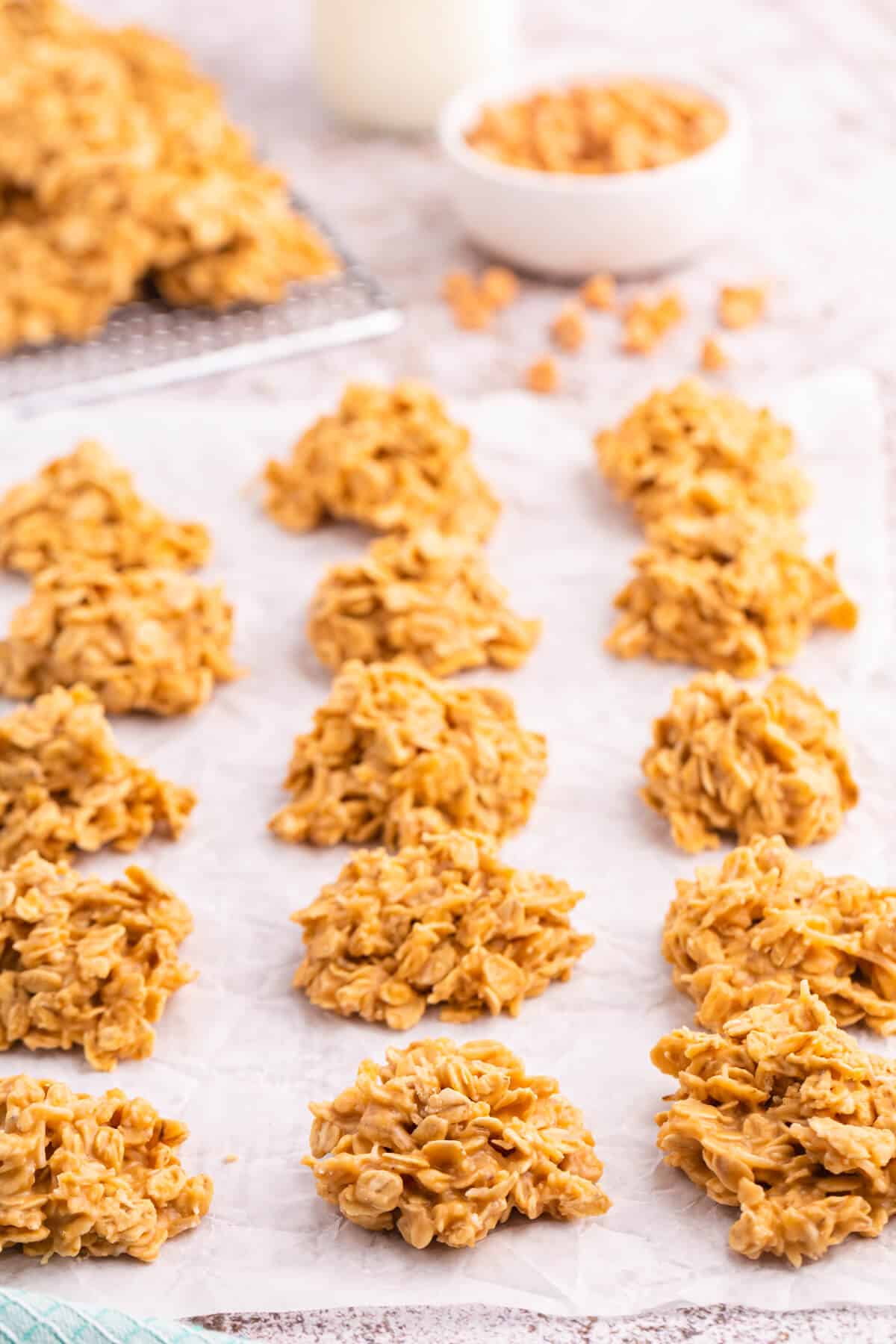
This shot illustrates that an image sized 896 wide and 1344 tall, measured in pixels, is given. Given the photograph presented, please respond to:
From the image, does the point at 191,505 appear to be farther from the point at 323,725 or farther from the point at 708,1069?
the point at 708,1069

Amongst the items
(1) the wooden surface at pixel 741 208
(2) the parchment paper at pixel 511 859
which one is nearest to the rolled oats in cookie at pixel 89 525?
(2) the parchment paper at pixel 511 859

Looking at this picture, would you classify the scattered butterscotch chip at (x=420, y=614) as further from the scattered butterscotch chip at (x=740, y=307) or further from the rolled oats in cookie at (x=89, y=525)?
the scattered butterscotch chip at (x=740, y=307)

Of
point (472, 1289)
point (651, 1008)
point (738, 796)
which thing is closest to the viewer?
point (472, 1289)

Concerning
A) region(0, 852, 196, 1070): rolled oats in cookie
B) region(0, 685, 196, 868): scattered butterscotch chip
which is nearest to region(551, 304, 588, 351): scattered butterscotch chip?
region(0, 685, 196, 868): scattered butterscotch chip

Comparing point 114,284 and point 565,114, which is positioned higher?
point 565,114

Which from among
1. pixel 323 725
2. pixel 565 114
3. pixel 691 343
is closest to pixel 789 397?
pixel 691 343

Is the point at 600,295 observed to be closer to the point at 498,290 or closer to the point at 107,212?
the point at 498,290

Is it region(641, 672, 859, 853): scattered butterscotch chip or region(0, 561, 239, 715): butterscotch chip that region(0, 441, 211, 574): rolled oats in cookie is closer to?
region(0, 561, 239, 715): butterscotch chip
